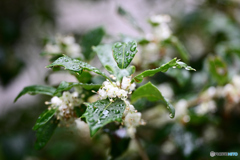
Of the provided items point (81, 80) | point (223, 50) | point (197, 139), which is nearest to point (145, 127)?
point (197, 139)

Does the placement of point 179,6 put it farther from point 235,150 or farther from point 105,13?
point 235,150

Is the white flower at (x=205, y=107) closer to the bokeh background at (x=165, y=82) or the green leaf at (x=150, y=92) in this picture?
the bokeh background at (x=165, y=82)

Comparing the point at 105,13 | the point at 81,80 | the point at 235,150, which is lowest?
the point at 235,150

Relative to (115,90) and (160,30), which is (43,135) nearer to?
(115,90)

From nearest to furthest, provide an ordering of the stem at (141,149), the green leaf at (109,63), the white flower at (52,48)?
the green leaf at (109,63), the stem at (141,149), the white flower at (52,48)

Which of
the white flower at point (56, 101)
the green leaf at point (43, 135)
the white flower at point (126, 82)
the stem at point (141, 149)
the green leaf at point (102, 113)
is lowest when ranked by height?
the stem at point (141, 149)

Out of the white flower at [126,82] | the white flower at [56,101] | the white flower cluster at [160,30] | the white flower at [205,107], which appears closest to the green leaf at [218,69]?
the white flower at [205,107]
